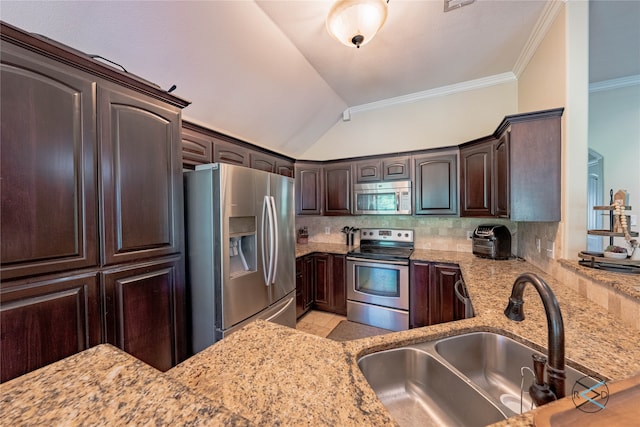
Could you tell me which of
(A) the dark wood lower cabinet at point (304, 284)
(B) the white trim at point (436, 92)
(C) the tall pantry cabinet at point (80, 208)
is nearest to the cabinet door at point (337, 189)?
(A) the dark wood lower cabinet at point (304, 284)

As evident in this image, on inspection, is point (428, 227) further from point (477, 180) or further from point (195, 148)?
point (195, 148)

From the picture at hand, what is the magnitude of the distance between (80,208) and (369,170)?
2.78 metres

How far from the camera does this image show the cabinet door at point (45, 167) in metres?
0.95

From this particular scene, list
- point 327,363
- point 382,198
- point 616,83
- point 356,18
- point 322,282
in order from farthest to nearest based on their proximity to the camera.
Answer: point 322,282, point 382,198, point 616,83, point 356,18, point 327,363

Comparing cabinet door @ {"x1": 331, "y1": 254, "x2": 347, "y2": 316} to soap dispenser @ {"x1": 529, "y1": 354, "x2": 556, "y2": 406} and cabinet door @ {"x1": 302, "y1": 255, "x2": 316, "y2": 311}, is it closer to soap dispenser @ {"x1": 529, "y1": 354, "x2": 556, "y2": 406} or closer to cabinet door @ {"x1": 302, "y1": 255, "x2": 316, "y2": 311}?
cabinet door @ {"x1": 302, "y1": 255, "x2": 316, "y2": 311}

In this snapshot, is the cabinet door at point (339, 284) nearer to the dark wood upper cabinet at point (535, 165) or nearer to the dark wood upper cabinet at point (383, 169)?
the dark wood upper cabinet at point (383, 169)

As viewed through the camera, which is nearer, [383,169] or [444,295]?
[444,295]

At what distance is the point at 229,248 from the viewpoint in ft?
6.00

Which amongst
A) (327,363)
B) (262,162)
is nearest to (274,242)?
(262,162)

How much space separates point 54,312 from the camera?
106 centimetres

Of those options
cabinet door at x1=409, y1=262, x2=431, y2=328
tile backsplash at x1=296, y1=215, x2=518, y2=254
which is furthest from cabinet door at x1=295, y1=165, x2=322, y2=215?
cabinet door at x1=409, y1=262, x2=431, y2=328

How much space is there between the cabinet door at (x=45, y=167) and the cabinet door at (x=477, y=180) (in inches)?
118

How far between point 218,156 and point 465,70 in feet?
9.16


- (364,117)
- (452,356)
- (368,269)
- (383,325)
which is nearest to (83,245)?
(452,356)
